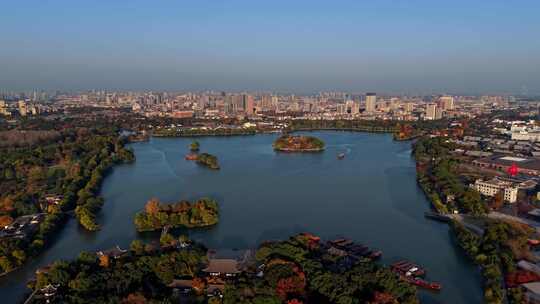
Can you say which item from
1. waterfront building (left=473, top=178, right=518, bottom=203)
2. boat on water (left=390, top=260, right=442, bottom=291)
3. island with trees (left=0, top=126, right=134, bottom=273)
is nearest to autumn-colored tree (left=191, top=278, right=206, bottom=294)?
boat on water (left=390, top=260, right=442, bottom=291)

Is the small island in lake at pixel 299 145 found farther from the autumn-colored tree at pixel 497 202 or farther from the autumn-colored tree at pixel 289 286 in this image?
the autumn-colored tree at pixel 289 286

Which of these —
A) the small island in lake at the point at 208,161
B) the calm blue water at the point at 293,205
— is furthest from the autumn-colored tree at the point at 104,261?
the small island in lake at the point at 208,161

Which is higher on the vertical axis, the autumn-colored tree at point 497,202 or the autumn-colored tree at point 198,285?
the autumn-colored tree at point 497,202

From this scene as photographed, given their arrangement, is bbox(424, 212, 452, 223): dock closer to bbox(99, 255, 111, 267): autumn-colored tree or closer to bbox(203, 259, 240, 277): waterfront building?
bbox(203, 259, 240, 277): waterfront building

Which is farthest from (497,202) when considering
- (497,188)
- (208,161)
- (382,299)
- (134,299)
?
(208,161)

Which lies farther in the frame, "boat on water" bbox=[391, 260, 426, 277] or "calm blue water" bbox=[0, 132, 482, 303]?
"calm blue water" bbox=[0, 132, 482, 303]
